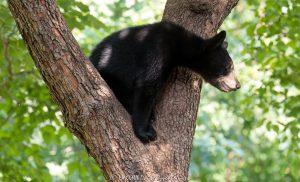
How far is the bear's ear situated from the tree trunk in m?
1.19

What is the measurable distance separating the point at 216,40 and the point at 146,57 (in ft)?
2.42

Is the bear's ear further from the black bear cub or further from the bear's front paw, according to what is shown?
the bear's front paw

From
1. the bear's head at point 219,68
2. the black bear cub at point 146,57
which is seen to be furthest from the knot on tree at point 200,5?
the bear's head at point 219,68

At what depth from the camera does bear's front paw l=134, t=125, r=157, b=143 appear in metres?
3.71

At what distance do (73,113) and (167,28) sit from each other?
157cm

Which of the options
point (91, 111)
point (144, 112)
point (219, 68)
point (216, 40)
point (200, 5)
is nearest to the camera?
point (91, 111)

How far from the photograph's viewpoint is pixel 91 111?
11.5ft

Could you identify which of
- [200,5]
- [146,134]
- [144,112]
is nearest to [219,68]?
[200,5]

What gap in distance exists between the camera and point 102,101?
3559 mm

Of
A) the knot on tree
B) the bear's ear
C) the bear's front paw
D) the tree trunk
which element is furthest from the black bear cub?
the tree trunk

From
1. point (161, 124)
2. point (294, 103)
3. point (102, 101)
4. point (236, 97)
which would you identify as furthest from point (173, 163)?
point (236, 97)

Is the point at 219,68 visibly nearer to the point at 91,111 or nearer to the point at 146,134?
the point at 146,134

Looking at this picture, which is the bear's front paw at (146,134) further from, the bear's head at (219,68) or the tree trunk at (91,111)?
the bear's head at (219,68)

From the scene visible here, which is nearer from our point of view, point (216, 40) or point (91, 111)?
point (91, 111)
